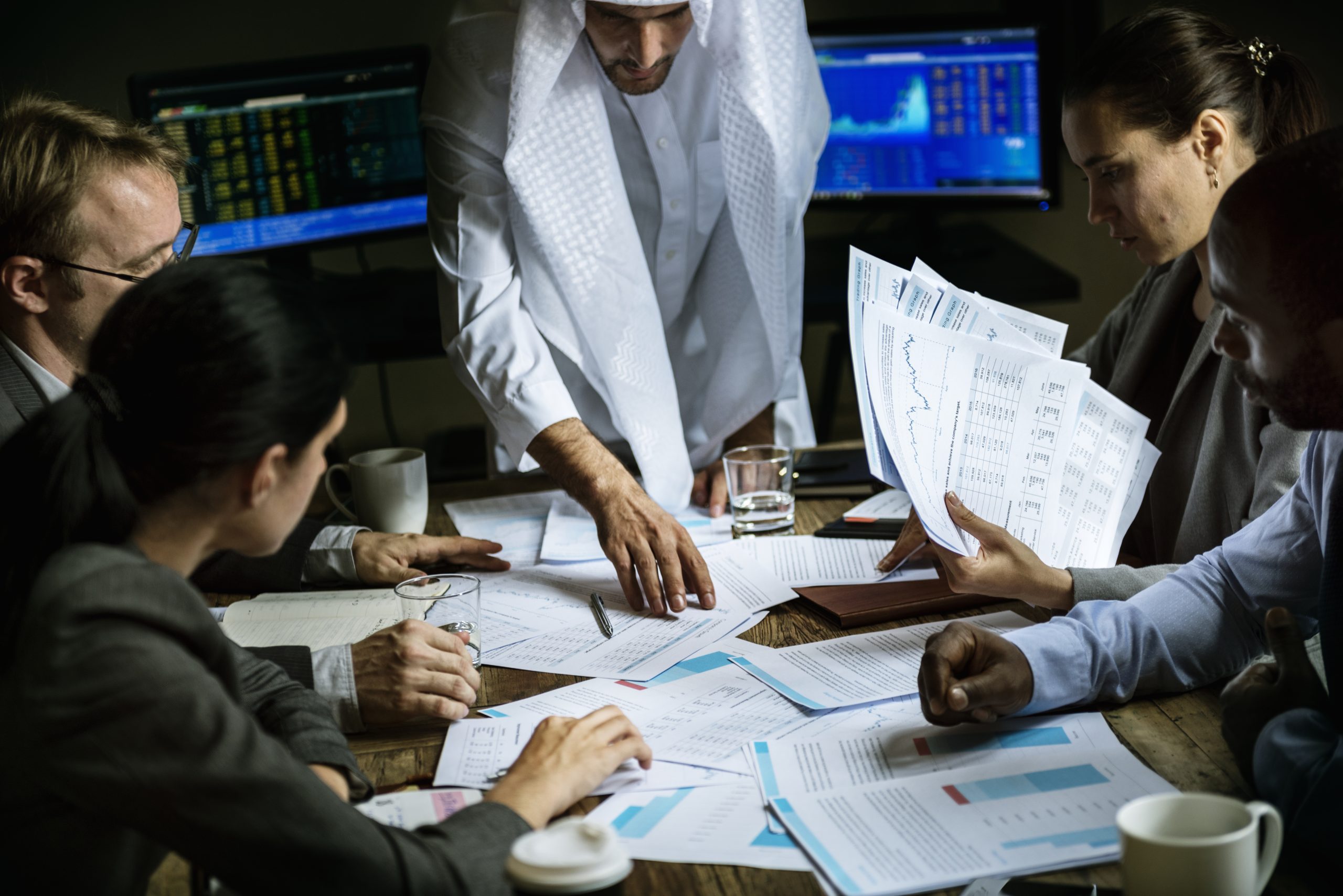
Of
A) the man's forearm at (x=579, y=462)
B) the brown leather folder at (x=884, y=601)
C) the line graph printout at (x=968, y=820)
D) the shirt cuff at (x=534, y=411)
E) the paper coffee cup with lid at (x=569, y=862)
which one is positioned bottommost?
the brown leather folder at (x=884, y=601)

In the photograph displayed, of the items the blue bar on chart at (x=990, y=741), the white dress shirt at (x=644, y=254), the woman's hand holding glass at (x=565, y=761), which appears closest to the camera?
the woman's hand holding glass at (x=565, y=761)

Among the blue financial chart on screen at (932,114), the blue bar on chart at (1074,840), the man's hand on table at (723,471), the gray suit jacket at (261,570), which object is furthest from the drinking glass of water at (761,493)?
the blue financial chart on screen at (932,114)

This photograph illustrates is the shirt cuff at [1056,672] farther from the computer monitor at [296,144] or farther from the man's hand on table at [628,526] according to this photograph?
the computer monitor at [296,144]

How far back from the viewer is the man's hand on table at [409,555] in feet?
5.00

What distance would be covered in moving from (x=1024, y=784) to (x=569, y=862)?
443 mm

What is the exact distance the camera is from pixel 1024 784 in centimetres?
97

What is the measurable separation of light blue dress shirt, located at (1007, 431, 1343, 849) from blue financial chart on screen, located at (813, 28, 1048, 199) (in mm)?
1907

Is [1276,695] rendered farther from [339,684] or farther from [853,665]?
[339,684]

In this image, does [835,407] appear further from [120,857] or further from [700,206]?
[120,857]

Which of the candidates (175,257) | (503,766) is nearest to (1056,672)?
(503,766)

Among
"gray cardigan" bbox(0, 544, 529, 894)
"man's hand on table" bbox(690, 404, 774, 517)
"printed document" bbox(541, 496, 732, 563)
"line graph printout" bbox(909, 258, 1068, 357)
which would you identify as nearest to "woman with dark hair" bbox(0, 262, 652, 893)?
"gray cardigan" bbox(0, 544, 529, 894)

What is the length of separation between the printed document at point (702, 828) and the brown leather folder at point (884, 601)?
1.21ft

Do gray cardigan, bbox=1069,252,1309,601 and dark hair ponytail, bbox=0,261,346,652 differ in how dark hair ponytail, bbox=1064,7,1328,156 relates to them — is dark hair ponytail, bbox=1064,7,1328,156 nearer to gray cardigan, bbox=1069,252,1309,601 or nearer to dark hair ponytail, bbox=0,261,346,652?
gray cardigan, bbox=1069,252,1309,601

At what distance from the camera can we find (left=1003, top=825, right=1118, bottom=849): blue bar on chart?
88cm
